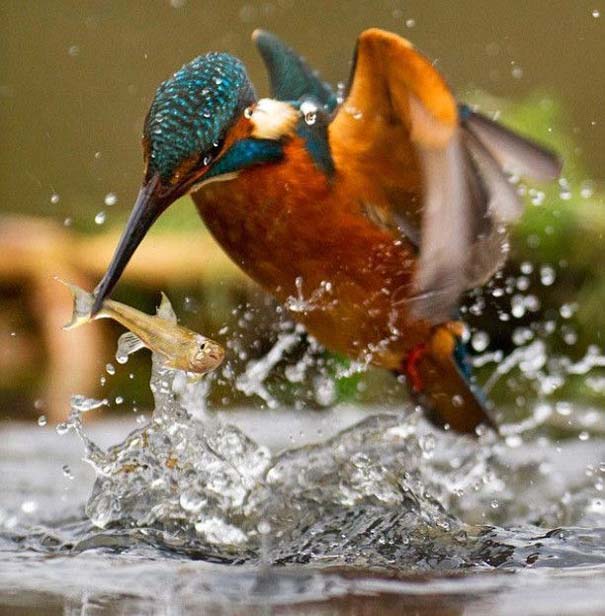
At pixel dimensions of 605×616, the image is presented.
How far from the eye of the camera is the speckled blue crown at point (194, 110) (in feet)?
7.63

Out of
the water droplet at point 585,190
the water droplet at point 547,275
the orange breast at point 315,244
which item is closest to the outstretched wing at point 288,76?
the orange breast at point 315,244

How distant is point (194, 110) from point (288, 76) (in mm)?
963

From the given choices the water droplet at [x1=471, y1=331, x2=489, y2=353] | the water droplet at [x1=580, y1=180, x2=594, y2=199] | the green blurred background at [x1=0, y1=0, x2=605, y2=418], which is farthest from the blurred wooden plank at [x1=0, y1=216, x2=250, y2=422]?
the water droplet at [x1=580, y1=180, x2=594, y2=199]

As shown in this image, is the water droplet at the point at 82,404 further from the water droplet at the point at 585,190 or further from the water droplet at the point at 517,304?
the water droplet at the point at 517,304

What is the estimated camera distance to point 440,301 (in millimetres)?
2863

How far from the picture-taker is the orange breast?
2.63 m

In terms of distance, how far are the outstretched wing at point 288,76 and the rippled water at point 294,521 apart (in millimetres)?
773

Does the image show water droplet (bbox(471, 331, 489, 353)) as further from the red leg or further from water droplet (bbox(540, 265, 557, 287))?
the red leg

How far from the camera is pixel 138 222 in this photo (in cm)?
234

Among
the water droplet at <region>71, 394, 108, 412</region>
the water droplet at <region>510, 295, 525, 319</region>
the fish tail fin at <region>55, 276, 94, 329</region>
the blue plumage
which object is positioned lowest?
the water droplet at <region>510, 295, 525, 319</region>

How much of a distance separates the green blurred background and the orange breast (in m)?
1.49

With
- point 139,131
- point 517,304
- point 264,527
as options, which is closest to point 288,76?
point 264,527

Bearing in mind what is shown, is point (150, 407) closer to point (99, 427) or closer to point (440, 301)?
point (99, 427)

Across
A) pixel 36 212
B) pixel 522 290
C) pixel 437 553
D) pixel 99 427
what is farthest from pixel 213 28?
pixel 437 553
